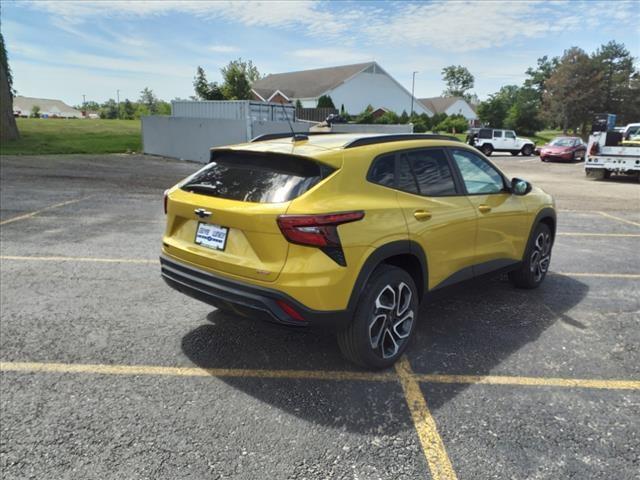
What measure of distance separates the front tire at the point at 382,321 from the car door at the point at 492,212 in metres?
1.04

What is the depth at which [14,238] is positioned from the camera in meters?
6.88

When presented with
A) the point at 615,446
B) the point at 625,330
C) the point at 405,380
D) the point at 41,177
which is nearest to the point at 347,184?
the point at 405,380

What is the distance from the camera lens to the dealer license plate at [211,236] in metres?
3.21

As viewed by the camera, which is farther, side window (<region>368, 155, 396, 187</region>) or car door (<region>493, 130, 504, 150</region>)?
car door (<region>493, 130, 504, 150</region>)

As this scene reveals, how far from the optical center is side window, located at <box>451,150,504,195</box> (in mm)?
4232

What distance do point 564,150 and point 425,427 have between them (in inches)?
1133

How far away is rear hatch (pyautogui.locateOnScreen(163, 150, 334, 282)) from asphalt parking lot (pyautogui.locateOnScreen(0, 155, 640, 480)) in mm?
547

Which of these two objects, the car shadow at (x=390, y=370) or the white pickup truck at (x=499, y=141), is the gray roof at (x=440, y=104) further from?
the car shadow at (x=390, y=370)

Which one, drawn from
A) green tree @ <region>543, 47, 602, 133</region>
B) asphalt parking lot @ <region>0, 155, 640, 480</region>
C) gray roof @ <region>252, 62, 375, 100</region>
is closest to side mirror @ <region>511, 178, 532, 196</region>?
asphalt parking lot @ <region>0, 155, 640, 480</region>

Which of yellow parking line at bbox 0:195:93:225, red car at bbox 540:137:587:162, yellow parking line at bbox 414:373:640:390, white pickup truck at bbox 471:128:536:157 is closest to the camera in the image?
yellow parking line at bbox 414:373:640:390

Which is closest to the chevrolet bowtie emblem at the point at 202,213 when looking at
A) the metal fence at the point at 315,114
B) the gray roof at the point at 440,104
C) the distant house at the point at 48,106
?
the metal fence at the point at 315,114

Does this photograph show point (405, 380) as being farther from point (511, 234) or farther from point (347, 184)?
point (511, 234)

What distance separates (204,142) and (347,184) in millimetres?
18904

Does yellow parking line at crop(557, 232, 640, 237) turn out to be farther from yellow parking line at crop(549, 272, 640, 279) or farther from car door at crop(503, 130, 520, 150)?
car door at crop(503, 130, 520, 150)
